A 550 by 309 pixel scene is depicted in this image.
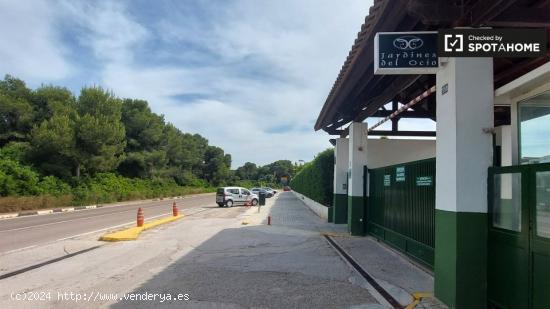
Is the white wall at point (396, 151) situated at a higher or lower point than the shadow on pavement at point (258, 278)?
higher

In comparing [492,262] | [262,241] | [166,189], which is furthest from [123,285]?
[166,189]

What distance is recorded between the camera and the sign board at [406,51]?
7.25 metres

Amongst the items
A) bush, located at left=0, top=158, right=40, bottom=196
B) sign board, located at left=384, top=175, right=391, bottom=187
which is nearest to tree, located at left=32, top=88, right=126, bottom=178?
bush, located at left=0, top=158, right=40, bottom=196

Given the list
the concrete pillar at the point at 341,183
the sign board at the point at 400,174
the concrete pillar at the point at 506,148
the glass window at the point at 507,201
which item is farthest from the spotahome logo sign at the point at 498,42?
the concrete pillar at the point at 341,183

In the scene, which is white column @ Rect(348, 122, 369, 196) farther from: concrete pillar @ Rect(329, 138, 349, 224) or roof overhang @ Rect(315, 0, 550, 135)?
concrete pillar @ Rect(329, 138, 349, 224)

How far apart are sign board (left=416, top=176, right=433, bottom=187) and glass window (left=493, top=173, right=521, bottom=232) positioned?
327cm

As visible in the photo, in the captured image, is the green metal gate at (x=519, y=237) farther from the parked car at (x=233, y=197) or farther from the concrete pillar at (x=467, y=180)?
the parked car at (x=233, y=197)

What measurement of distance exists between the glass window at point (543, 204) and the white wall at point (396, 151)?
1162 cm

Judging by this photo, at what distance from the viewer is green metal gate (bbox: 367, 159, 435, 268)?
31.9ft

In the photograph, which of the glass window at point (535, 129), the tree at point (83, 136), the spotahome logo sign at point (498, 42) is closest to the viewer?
the spotahome logo sign at point (498, 42)

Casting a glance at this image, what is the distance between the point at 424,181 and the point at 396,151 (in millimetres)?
7460

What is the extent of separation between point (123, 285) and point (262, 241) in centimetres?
660

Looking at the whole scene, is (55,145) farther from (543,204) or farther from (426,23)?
(543,204)

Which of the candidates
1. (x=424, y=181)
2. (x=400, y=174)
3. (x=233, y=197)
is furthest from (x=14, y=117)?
(x=424, y=181)
